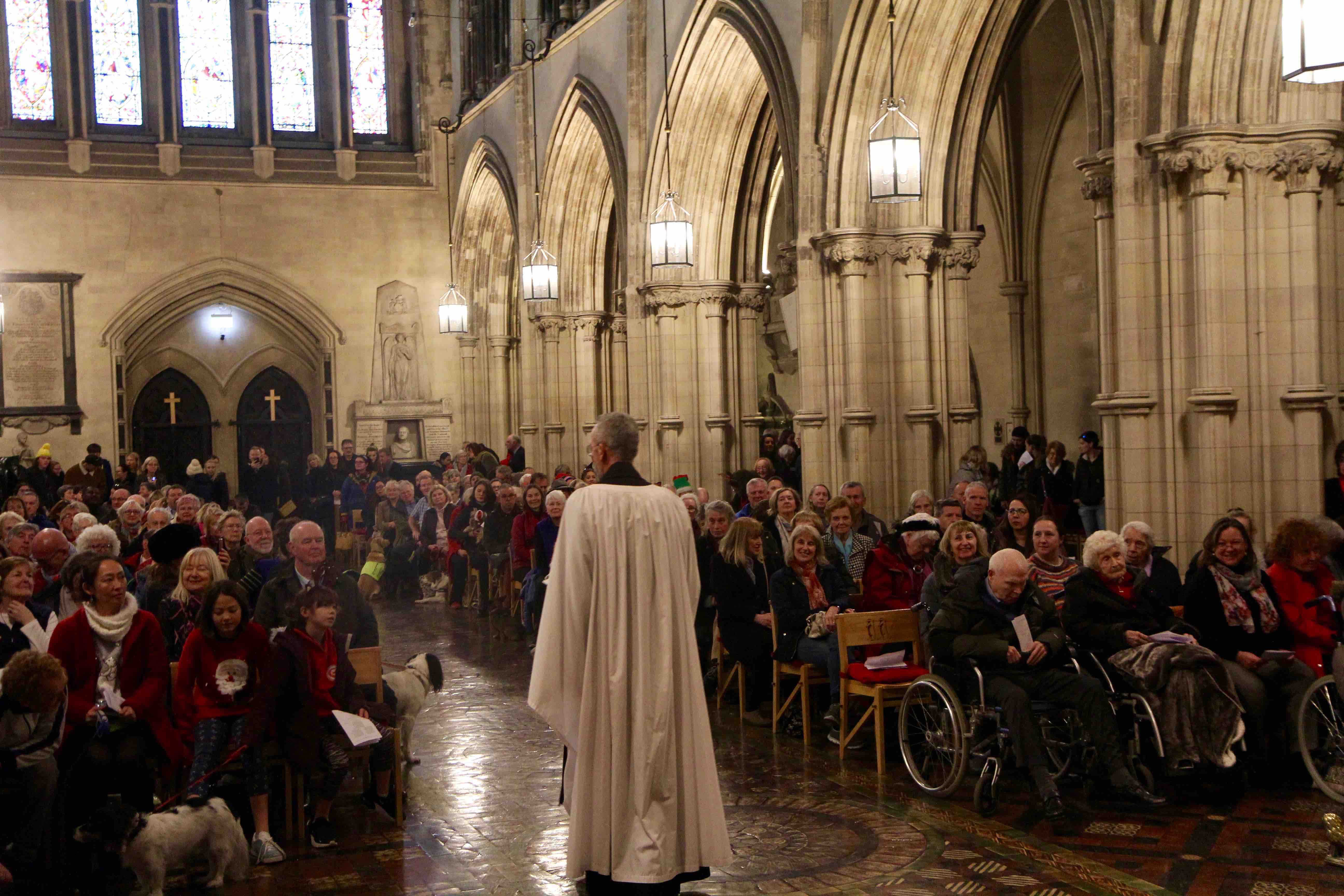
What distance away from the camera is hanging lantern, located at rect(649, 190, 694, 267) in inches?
582

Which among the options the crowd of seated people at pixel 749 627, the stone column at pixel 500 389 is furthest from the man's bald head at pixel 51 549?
the stone column at pixel 500 389

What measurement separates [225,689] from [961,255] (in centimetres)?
911

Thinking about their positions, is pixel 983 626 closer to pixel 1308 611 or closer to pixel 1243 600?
pixel 1243 600

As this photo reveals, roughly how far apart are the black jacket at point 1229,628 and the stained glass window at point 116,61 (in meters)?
22.3

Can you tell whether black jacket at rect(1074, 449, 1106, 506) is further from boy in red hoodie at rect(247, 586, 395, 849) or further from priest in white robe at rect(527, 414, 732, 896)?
priest in white robe at rect(527, 414, 732, 896)

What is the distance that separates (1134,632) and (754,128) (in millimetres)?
11532

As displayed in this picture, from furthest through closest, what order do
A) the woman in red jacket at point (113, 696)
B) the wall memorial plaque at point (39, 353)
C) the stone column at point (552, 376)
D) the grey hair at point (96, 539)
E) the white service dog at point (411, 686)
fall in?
the wall memorial plaque at point (39, 353) → the stone column at point (552, 376) → the grey hair at point (96, 539) → the white service dog at point (411, 686) → the woman in red jacket at point (113, 696)

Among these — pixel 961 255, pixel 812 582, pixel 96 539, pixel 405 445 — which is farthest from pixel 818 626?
pixel 405 445

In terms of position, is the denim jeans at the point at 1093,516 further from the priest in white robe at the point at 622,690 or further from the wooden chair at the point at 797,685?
the priest in white robe at the point at 622,690

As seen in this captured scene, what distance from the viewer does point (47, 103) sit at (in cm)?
2420

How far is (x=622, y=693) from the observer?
5012mm

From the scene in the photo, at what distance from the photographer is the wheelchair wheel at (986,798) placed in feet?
20.8

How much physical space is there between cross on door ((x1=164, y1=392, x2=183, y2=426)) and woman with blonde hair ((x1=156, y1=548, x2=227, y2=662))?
789 inches

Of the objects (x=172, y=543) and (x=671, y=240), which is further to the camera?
(x=671, y=240)
